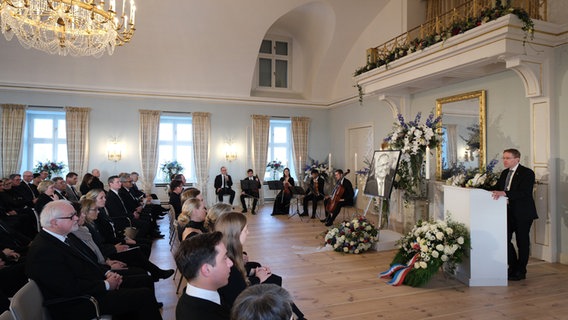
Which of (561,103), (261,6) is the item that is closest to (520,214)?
(561,103)

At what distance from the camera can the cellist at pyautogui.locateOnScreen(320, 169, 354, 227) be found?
832 centimetres

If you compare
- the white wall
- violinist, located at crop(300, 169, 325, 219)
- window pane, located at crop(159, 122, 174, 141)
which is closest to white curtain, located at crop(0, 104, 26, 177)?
the white wall

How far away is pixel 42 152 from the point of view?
1100cm

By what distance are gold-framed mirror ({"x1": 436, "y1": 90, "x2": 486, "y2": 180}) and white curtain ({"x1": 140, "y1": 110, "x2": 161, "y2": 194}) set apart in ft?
27.6

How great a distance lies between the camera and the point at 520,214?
183 inches

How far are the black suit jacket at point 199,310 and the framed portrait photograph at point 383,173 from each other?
508 centimetres

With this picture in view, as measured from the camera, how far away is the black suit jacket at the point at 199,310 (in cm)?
169

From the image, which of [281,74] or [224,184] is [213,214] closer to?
[224,184]

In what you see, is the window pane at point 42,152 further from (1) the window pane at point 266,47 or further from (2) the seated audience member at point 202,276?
(2) the seated audience member at point 202,276

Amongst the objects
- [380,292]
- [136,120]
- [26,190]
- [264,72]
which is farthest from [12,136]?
[380,292]

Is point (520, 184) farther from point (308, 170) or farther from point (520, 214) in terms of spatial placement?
point (308, 170)

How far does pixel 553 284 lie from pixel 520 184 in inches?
50.9

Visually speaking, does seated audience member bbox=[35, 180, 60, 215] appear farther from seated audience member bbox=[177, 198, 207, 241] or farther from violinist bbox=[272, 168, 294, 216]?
violinist bbox=[272, 168, 294, 216]

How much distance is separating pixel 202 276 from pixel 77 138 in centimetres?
1071
